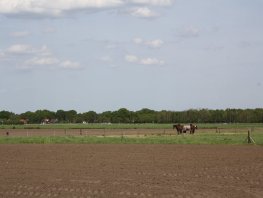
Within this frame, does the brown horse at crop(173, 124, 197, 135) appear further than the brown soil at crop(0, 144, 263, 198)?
Yes

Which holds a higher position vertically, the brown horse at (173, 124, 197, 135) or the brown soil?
the brown horse at (173, 124, 197, 135)

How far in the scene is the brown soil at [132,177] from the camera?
696 inches

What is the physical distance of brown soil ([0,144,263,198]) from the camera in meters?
17.7

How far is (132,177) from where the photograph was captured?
72.4 ft

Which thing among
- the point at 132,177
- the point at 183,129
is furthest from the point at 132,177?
the point at 183,129

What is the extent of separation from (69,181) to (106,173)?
3196 millimetres

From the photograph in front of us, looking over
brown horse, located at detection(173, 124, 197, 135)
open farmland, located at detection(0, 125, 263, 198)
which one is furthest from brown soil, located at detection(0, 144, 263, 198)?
brown horse, located at detection(173, 124, 197, 135)

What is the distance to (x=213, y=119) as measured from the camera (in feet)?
640

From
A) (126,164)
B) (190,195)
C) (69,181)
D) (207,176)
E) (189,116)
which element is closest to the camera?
(190,195)

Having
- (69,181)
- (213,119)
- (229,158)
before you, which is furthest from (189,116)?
(69,181)

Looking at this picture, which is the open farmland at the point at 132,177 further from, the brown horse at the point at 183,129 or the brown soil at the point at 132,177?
the brown horse at the point at 183,129

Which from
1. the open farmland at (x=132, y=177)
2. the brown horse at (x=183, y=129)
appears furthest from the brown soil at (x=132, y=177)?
the brown horse at (x=183, y=129)

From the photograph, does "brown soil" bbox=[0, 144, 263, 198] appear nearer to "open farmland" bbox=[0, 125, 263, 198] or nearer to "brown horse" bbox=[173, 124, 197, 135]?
"open farmland" bbox=[0, 125, 263, 198]

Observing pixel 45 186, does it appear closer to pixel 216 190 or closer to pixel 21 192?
pixel 21 192
